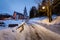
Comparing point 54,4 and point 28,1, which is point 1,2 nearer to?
point 28,1

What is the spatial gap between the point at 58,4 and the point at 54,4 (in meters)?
0.59

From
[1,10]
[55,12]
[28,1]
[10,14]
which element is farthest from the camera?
[55,12]

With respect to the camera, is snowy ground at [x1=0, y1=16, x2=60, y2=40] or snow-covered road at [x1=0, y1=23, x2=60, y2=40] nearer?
snow-covered road at [x1=0, y1=23, x2=60, y2=40]

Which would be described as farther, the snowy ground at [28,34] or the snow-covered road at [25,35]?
the snowy ground at [28,34]

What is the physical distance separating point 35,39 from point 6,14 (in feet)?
7.66

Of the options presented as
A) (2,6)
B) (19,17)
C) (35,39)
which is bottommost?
(35,39)

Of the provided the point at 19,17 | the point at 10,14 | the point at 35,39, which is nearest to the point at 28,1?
the point at 19,17

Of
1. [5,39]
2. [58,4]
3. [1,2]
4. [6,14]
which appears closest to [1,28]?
[6,14]

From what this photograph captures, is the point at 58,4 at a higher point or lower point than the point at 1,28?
higher

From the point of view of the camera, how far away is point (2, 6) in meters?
7.24

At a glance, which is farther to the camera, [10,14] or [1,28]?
[10,14]

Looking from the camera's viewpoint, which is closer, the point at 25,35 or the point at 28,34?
the point at 25,35

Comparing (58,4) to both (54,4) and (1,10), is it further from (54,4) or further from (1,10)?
(1,10)

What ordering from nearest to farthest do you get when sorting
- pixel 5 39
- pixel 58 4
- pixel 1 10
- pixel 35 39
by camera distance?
pixel 5 39
pixel 35 39
pixel 1 10
pixel 58 4
